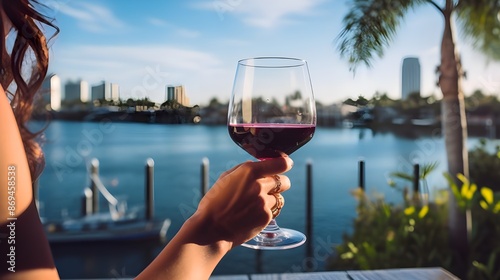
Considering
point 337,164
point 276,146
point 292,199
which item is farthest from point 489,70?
point 337,164

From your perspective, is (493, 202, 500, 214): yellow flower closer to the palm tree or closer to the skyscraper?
the palm tree

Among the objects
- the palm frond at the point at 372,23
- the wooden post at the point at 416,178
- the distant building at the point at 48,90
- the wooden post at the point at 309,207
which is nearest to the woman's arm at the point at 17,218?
the distant building at the point at 48,90

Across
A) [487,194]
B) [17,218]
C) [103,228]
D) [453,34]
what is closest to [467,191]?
[487,194]

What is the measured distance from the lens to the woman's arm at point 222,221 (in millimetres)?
555

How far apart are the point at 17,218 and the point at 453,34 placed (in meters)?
3.37

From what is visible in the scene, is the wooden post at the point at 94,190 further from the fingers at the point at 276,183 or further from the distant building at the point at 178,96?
the fingers at the point at 276,183

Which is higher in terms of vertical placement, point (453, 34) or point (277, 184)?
point (453, 34)

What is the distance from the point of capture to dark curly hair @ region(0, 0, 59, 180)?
0.83 m

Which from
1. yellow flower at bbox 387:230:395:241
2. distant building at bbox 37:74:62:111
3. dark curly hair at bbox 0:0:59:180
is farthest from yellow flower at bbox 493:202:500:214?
dark curly hair at bbox 0:0:59:180

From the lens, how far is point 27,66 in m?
0.92

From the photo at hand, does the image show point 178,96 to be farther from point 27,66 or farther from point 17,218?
point 17,218

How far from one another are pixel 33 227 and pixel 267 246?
0.37 m

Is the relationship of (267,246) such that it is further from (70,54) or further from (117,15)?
(117,15)

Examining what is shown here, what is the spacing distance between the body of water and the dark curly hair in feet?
21.0
